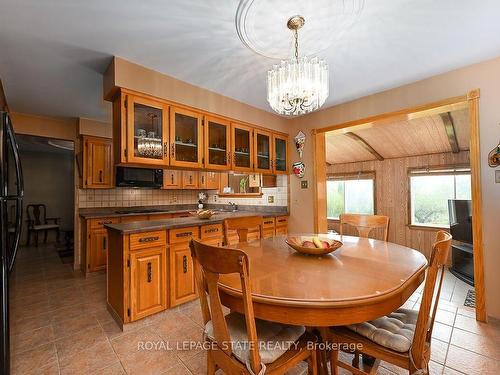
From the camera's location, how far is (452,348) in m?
1.82

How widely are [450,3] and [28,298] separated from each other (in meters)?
4.72

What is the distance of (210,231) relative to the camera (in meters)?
2.75

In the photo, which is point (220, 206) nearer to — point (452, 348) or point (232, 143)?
point (232, 143)

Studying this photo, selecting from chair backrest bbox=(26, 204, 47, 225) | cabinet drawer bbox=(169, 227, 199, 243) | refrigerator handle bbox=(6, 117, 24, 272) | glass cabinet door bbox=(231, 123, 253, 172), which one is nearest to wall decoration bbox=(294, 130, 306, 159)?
glass cabinet door bbox=(231, 123, 253, 172)

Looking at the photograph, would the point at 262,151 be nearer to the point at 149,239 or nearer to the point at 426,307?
the point at 149,239

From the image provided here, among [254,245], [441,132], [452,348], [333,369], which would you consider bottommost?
[452,348]

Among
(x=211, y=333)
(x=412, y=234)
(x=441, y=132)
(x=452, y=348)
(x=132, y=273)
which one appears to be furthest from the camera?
(x=412, y=234)

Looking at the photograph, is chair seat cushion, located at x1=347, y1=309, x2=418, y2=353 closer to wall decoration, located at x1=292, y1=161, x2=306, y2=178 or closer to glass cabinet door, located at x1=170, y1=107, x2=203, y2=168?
glass cabinet door, located at x1=170, y1=107, x2=203, y2=168

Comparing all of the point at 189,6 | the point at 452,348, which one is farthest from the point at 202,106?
the point at 452,348

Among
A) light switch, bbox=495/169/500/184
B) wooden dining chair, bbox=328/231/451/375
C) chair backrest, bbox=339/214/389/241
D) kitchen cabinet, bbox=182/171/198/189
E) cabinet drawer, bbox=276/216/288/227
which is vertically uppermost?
kitchen cabinet, bbox=182/171/198/189

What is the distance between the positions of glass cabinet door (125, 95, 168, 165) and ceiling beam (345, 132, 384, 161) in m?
3.29

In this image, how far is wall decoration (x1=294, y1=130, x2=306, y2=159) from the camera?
12.1 feet

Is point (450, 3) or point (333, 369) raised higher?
point (450, 3)

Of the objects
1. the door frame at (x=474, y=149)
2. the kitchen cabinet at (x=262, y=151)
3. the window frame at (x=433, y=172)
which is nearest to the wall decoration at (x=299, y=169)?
the kitchen cabinet at (x=262, y=151)
